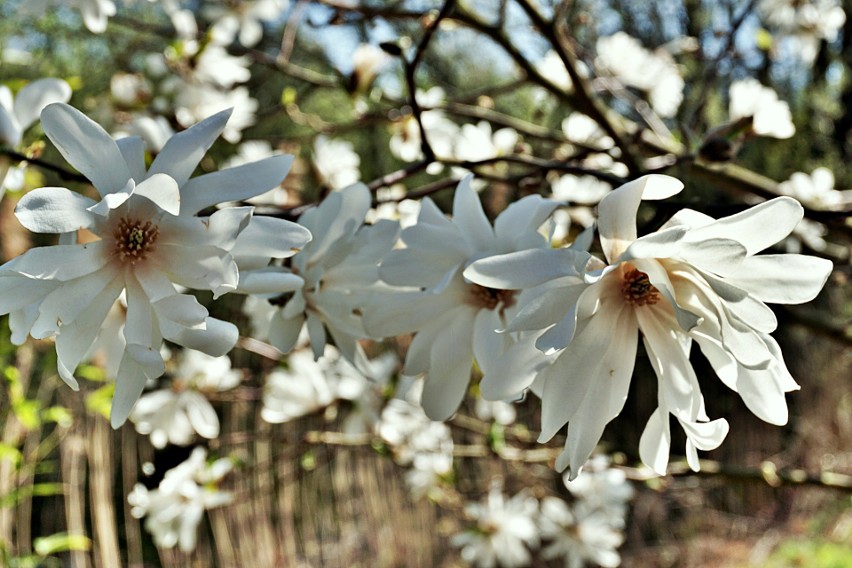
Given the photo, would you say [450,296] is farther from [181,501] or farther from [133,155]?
[181,501]

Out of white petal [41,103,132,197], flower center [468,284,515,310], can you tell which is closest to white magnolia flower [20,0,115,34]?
white petal [41,103,132,197]

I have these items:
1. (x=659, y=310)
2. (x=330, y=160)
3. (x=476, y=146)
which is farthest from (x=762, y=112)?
(x=330, y=160)

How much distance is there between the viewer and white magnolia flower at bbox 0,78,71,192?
0.58 metres

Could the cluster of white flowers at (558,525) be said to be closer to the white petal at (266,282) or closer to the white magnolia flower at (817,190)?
the white magnolia flower at (817,190)

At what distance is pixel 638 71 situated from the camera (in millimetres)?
1534

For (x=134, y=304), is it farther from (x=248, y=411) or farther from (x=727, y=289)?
(x=248, y=411)

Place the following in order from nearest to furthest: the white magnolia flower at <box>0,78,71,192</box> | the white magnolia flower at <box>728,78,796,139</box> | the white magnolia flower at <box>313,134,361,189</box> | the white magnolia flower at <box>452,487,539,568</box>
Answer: the white magnolia flower at <box>0,78,71,192</box> < the white magnolia flower at <box>728,78,796,139</box> < the white magnolia flower at <box>313,134,361,189</box> < the white magnolia flower at <box>452,487,539,568</box>

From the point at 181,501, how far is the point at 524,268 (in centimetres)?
99

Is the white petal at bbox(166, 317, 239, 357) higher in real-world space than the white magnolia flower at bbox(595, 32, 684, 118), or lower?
higher

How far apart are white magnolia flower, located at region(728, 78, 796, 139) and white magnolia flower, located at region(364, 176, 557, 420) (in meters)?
0.32

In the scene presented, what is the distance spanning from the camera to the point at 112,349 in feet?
1.81

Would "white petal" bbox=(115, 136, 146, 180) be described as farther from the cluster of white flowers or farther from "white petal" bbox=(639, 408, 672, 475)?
the cluster of white flowers

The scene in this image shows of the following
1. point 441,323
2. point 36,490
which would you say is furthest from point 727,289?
point 36,490

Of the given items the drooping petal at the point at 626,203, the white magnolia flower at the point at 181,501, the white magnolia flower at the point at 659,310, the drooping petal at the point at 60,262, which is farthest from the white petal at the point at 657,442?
the white magnolia flower at the point at 181,501
